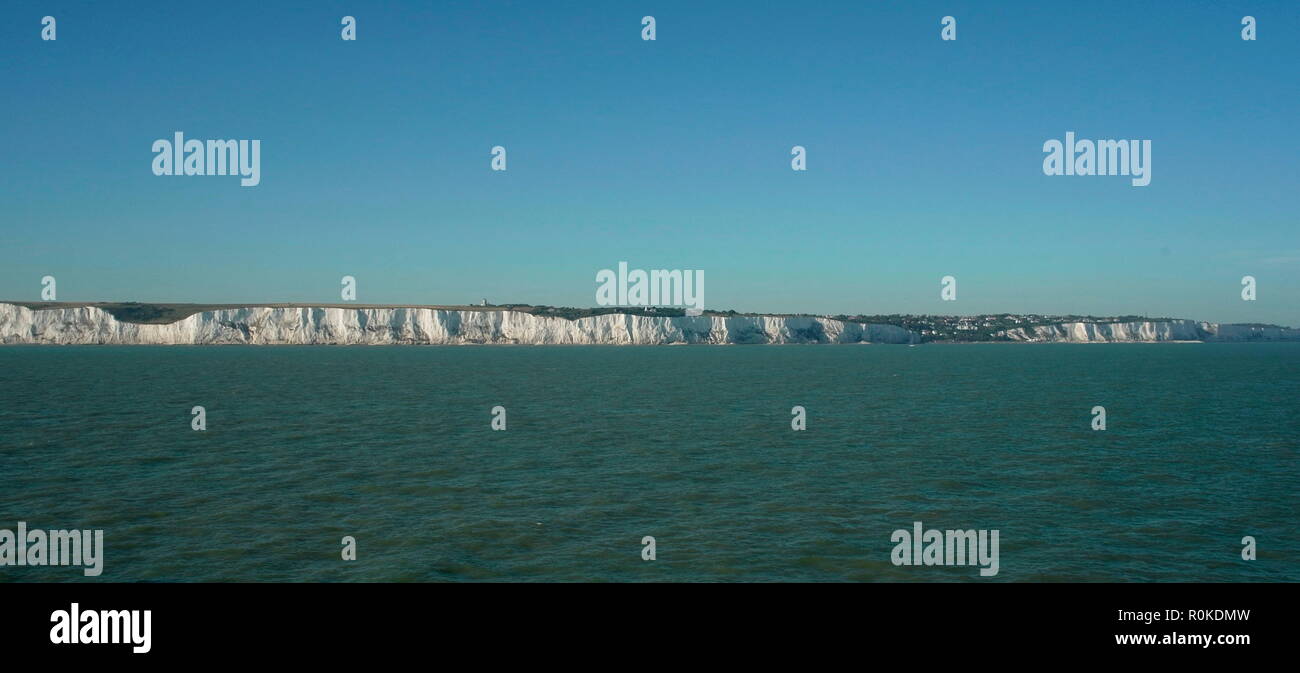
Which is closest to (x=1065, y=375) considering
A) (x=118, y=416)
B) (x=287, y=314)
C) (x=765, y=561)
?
(x=765, y=561)
